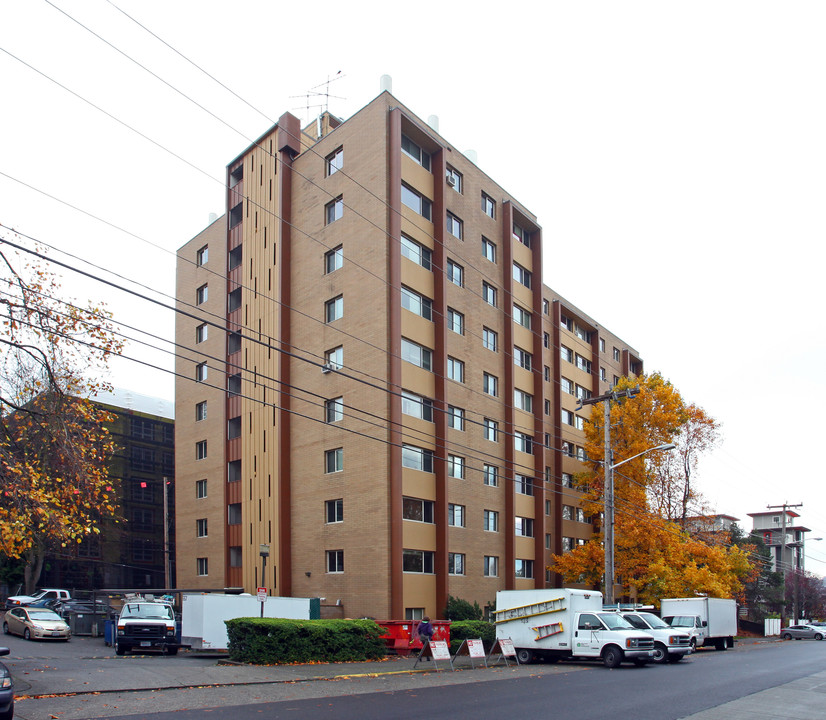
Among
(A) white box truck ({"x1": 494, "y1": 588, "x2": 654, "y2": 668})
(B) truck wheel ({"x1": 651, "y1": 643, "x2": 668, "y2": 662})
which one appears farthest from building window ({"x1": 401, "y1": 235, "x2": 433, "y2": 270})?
(B) truck wheel ({"x1": 651, "y1": 643, "x2": 668, "y2": 662})

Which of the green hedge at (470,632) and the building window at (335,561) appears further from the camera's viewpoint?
the building window at (335,561)

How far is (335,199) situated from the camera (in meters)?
36.8

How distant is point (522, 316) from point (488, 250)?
539 cm

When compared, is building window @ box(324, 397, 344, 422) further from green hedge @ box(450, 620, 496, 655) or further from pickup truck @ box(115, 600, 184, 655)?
pickup truck @ box(115, 600, 184, 655)

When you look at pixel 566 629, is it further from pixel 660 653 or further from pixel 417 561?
pixel 417 561

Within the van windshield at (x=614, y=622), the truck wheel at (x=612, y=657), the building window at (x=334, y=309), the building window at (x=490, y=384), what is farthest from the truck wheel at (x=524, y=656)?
the building window at (x=334, y=309)

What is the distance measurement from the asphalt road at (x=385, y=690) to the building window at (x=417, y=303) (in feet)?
49.9

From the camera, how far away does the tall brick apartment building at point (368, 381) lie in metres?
33.2

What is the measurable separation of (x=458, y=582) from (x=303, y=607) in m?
7.95

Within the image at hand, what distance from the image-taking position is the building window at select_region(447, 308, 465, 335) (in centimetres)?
3738

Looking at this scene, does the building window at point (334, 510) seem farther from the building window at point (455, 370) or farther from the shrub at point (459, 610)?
the building window at point (455, 370)

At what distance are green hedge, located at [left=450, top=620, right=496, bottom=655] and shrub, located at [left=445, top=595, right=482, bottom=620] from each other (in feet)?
7.37

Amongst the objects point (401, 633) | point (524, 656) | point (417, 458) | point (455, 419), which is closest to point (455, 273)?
point (455, 419)

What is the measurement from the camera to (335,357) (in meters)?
35.4
